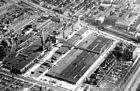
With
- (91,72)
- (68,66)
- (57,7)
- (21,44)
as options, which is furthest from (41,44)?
(57,7)

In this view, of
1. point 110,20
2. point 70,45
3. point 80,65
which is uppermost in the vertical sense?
point 110,20

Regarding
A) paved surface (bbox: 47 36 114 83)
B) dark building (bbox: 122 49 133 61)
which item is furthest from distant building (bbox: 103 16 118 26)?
dark building (bbox: 122 49 133 61)

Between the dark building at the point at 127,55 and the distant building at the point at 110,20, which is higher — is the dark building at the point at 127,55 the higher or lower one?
the lower one

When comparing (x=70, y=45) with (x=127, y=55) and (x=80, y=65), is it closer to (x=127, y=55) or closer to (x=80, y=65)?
(x=80, y=65)

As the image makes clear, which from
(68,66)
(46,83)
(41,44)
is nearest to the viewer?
(46,83)

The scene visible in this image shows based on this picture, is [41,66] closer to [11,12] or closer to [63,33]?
[63,33]

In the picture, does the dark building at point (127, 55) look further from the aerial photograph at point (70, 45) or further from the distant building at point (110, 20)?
the distant building at point (110, 20)

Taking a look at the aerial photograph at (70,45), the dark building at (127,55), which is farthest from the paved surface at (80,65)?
the dark building at (127,55)

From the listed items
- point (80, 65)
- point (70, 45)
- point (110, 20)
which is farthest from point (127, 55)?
point (110, 20)
